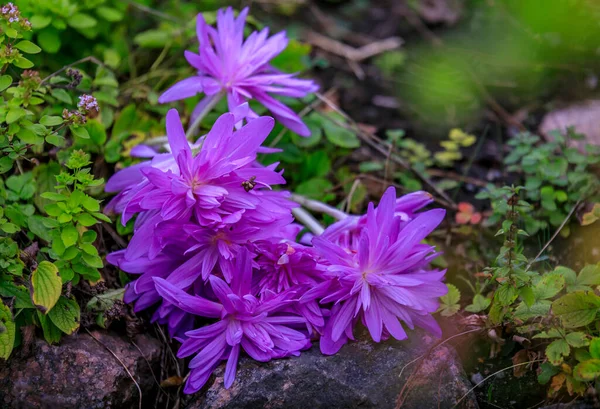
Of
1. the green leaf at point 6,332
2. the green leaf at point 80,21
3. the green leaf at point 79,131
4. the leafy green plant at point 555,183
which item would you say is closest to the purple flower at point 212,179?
the green leaf at point 79,131

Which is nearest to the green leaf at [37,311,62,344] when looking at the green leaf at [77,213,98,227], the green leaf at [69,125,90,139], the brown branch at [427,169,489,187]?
the green leaf at [77,213,98,227]

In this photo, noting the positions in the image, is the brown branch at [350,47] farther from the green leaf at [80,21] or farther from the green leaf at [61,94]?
the green leaf at [61,94]

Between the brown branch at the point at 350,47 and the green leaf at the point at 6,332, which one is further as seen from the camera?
the brown branch at the point at 350,47

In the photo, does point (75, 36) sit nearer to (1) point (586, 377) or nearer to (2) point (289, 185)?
(2) point (289, 185)

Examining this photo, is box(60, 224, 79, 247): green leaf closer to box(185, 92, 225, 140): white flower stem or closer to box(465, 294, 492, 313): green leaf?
box(185, 92, 225, 140): white flower stem

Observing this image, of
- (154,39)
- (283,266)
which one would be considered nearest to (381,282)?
(283,266)

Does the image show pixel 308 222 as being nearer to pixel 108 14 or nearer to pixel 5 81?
pixel 5 81

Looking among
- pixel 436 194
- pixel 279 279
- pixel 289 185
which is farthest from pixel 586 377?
pixel 289 185
